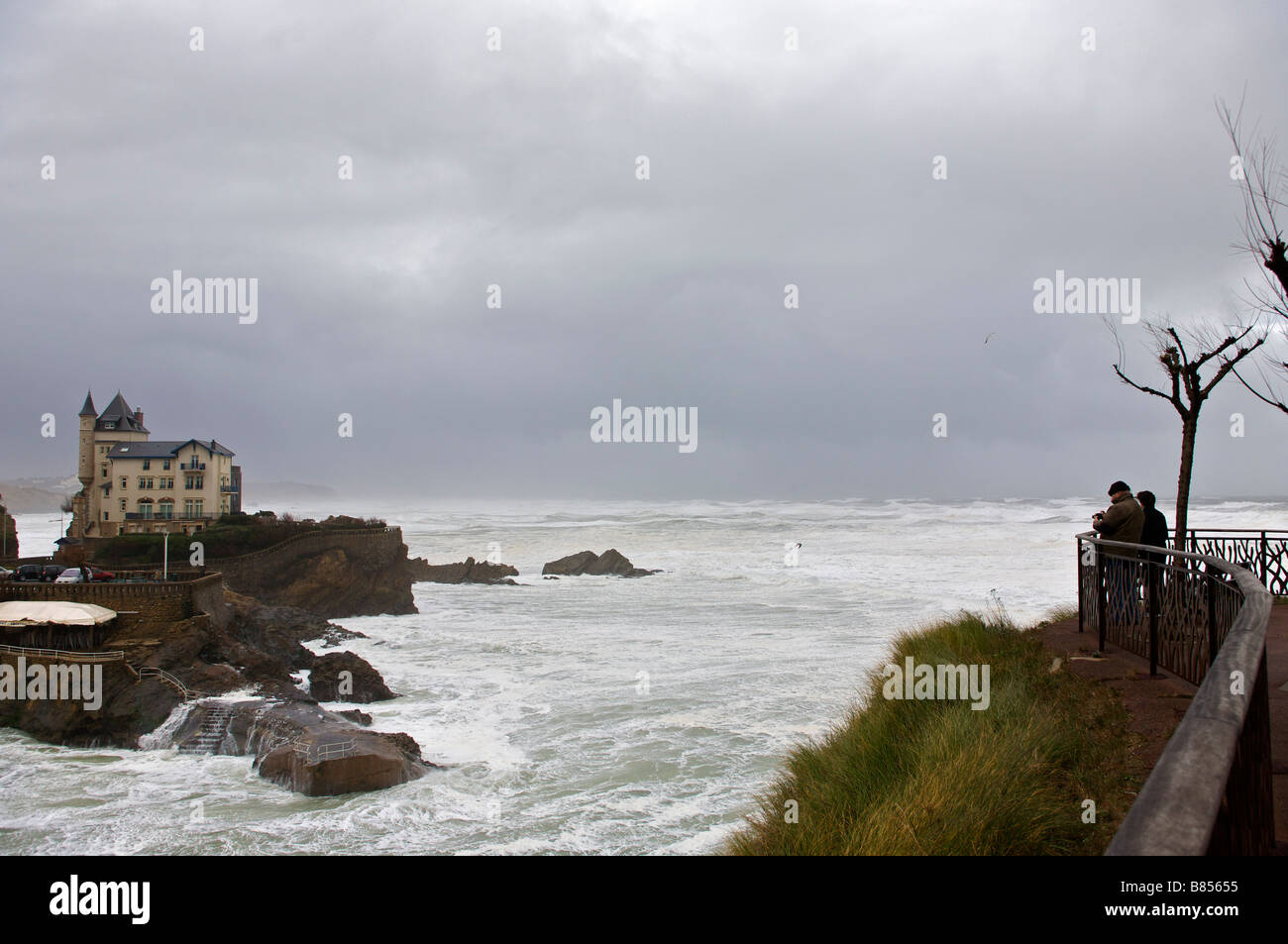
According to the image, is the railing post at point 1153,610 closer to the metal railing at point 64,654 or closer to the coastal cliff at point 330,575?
the metal railing at point 64,654

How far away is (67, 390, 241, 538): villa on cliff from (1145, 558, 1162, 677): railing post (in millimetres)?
51850

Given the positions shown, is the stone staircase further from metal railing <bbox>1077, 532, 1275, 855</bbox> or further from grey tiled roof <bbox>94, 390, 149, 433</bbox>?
grey tiled roof <bbox>94, 390, 149, 433</bbox>

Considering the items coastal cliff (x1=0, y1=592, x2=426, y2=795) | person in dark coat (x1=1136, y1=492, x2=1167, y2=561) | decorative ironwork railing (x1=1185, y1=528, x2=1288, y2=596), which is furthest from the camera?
decorative ironwork railing (x1=1185, y1=528, x2=1288, y2=596)

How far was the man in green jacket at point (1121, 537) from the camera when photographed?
9.07m

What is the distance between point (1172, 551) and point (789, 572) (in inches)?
1715

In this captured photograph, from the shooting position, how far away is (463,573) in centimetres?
5384

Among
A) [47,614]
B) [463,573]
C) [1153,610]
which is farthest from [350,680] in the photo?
[463,573]

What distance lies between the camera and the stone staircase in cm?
1717

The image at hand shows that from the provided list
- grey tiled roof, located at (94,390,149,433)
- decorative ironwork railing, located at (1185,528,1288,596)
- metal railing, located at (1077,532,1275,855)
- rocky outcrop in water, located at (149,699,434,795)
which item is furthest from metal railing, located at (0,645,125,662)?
grey tiled roof, located at (94,390,149,433)

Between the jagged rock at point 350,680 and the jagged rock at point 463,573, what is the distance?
95.5ft

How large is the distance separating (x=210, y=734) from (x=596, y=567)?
37.2 metres

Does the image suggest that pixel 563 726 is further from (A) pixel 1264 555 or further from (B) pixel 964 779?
(A) pixel 1264 555
